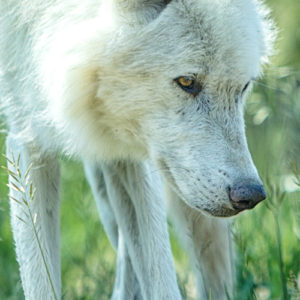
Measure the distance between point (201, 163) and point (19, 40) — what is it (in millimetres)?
1187

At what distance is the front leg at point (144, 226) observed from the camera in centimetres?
379

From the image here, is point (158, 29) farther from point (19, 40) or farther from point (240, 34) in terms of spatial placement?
point (19, 40)

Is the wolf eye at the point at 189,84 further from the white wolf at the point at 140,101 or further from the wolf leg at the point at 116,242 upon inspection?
the wolf leg at the point at 116,242

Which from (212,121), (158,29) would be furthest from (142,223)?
(158,29)

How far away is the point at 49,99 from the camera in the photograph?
138 inches

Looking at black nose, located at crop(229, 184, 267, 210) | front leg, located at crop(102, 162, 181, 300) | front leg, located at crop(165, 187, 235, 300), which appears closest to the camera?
black nose, located at crop(229, 184, 267, 210)

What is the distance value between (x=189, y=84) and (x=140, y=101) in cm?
24

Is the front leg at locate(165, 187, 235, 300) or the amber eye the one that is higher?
the amber eye

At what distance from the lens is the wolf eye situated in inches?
122

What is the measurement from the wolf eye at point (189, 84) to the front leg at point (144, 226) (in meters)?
0.89

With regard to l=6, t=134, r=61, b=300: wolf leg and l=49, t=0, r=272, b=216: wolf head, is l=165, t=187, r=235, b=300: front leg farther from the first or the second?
l=49, t=0, r=272, b=216: wolf head

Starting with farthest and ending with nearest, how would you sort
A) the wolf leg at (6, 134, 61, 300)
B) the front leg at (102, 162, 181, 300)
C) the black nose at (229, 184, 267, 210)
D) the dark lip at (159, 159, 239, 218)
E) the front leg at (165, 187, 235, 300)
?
1. the front leg at (165, 187, 235, 300)
2. the front leg at (102, 162, 181, 300)
3. the wolf leg at (6, 134, 61, 300)
4. the dark lip at (159, 159, 239, 218)
5. the black nose at (229, 184, 267, 210)

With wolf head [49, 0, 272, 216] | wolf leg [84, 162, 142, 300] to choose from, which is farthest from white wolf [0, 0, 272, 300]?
wolf leg [84, 162, 142, 300]

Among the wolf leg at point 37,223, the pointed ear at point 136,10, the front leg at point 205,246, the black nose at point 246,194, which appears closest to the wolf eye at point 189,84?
the pointed ear at point 136,10
